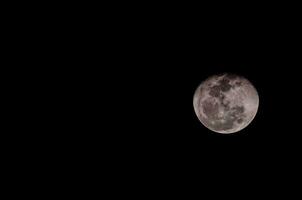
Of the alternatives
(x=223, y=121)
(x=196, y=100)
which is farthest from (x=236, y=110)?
(x=196, y=100)

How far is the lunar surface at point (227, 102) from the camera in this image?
20.3ft

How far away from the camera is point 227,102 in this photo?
616 cm

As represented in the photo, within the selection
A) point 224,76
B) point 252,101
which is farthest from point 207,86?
point 252,101

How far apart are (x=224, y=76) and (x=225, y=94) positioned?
354 mm

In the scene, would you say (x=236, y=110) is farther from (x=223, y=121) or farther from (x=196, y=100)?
(x=196, y=100)

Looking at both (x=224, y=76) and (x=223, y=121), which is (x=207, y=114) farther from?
(x=224, y=76)

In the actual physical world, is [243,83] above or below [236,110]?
above

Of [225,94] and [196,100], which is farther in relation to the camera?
[196,100]

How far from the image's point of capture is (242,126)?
6492mm

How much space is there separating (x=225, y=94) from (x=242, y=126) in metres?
0.69

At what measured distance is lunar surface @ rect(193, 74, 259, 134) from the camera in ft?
20.3

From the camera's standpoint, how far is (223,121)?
6.30 m

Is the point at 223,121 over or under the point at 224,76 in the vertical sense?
under

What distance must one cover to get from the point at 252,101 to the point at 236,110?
35 cm
